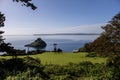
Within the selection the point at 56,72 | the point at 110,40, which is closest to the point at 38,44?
the point at 56,72

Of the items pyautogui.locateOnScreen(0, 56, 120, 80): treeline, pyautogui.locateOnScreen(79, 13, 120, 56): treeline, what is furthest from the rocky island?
pyautogui.locateOnScreen(79, 13, 120, 56): treeline

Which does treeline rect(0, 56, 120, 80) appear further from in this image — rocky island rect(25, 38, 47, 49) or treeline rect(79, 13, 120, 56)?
rocky island rect(25, 38, 47, 49)

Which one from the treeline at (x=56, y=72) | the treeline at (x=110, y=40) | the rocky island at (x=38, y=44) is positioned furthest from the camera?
the rocky island at (x=38, y=44)

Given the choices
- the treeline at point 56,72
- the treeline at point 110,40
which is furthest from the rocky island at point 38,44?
the treeline at point 110,40

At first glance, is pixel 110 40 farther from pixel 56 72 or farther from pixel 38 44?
pixel 38 44

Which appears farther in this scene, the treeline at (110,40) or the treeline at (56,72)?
the treeline at (110,40)

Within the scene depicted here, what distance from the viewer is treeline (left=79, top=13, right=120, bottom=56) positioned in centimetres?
2056

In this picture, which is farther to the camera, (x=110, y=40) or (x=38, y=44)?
(x=38, y=44)

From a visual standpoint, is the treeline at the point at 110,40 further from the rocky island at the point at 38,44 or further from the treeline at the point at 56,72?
the rocky island at the point at 38,44

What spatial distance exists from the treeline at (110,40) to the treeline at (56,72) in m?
1.38

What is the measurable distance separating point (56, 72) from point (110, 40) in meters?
4.97

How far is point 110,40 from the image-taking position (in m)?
20.8

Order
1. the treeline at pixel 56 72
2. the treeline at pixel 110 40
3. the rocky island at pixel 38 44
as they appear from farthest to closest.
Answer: the rocky island at pixel 38 44 → the treeline at pixel 110 40 → the treeline at pixel 56 72

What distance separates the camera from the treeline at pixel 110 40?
20562mm
